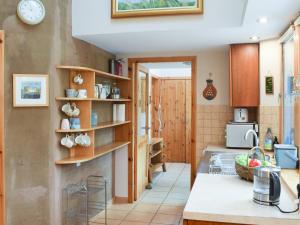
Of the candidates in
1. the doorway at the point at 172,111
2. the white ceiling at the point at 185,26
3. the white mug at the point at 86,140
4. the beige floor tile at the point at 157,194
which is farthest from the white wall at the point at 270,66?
the doorway at the point at 172,111

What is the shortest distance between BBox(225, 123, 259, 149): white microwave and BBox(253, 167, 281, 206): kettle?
2081mm

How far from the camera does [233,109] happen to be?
429cm

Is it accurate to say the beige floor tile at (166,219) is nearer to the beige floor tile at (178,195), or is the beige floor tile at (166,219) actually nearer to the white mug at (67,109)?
the beige floor tile at (178,195)

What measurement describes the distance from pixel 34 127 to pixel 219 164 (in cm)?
175

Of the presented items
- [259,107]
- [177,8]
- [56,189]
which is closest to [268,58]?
[259,107]

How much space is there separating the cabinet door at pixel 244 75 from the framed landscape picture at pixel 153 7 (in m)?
0.99

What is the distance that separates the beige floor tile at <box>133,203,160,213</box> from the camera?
429 centimetres

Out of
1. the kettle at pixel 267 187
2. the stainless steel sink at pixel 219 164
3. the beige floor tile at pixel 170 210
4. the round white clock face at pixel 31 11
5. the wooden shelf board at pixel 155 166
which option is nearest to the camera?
the kettle at pixel 267 187

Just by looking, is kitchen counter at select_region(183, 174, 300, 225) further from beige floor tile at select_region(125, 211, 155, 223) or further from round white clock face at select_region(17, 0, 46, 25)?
round white clock face at select_region(17, 0, 46, 25)

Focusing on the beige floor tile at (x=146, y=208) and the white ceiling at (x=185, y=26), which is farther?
the beige floor tile at (x=146, y=208)

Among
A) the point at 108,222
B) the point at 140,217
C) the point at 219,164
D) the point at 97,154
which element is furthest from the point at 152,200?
the point at 219,164

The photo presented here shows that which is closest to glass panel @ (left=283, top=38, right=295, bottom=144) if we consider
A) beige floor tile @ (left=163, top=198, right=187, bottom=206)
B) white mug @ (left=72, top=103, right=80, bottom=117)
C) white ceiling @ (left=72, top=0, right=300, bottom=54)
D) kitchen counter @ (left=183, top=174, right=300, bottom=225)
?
white ceiling @ (left=72, top=0, right=300, bottom=54)

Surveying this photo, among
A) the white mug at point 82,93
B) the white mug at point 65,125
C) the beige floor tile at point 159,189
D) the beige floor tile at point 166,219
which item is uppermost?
the white mug at point 82,93

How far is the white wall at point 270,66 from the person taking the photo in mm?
3656
